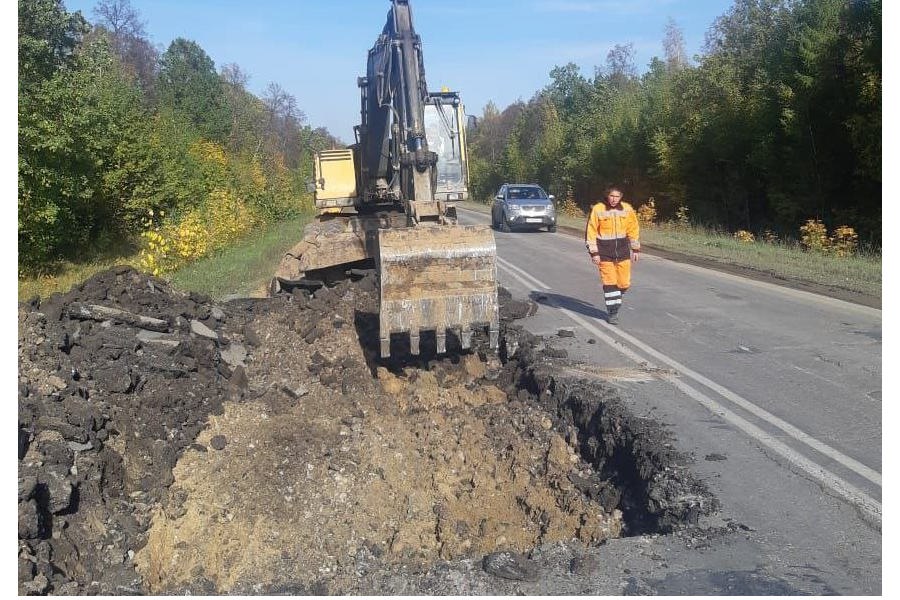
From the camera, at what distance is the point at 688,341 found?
909 centimetres

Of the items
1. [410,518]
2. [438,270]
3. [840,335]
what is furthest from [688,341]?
[410,518]

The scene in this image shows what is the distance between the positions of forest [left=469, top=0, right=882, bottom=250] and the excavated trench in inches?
293

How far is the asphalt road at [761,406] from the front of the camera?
4.17 m

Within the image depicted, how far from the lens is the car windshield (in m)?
26.8

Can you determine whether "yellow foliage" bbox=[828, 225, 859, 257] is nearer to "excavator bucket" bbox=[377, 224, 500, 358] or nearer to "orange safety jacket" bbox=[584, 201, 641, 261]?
"orange safety jacket" bbox=[584, 201, 641, 261]

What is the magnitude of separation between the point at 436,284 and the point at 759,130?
23949 millimetres

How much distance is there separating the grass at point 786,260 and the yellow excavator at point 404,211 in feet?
22.5

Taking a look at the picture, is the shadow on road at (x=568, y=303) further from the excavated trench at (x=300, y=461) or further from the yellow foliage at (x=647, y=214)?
the yellow foliage at (x=647, y=214)

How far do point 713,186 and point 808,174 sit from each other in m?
7.31

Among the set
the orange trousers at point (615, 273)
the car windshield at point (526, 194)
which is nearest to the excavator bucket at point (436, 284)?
the orange trousers at point (615, 273)

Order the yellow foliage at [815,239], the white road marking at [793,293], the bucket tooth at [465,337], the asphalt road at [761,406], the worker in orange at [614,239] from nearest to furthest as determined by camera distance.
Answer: the asphalt road at [761,406], the bucket tooth at [465,337], the worker in orange at [614,239], the white road marking at [793,293], the yellow foliage at [815,239]

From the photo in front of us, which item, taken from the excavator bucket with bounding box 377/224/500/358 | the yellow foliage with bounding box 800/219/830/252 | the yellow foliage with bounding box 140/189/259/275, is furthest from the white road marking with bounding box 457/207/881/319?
the yellow foliage with bounding box 140/189/259/275

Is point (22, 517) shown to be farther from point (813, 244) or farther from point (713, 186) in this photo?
point (713, 186)

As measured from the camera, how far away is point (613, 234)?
10.3m
